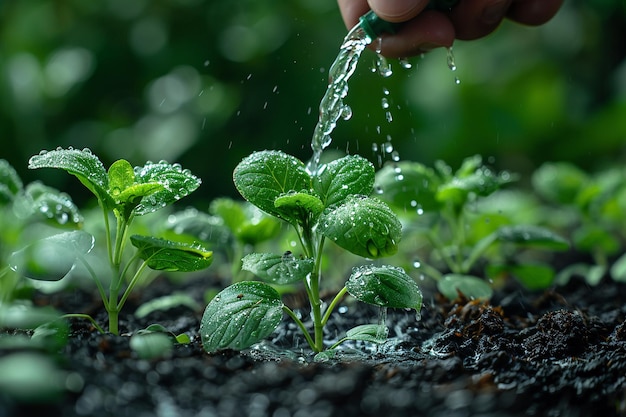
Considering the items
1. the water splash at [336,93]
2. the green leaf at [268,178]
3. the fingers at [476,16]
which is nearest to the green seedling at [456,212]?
the water splash at [336,93]

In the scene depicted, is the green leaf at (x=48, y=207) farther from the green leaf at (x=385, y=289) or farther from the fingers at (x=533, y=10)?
the fingers at (x=533, y=10)

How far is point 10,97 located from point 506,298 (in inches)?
116

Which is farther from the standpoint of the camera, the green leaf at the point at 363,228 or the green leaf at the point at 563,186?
the green leaf at the point at 563,186

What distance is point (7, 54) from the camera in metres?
3.61

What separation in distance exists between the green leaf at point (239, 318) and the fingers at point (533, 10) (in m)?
1.04

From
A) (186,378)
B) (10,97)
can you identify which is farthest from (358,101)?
(186,378)

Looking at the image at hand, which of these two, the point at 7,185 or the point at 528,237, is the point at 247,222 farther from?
the point at 528,237

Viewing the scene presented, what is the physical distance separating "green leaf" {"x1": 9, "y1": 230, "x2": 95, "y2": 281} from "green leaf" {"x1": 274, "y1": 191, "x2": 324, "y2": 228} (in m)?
0.31

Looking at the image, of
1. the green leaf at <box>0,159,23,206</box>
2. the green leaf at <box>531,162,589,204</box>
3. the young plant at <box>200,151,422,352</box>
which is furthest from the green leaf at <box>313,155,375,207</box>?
the green leaf at <box>531,162,589,204</box>

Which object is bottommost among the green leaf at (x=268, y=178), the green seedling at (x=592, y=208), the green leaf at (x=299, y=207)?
the green seedling at (x=592, y=208)

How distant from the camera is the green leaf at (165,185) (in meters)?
1.08

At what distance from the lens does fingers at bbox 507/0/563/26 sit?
1.61 metres

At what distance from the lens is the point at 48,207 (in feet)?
4.15

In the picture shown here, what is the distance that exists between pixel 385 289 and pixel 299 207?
7.4 inches
